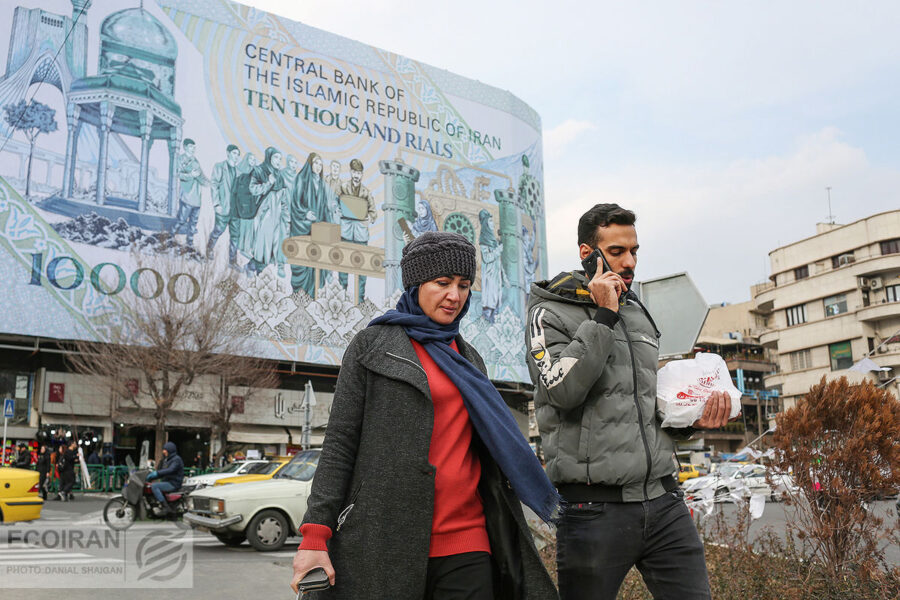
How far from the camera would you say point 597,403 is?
9.27 ft

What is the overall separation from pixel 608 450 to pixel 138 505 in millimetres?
12523

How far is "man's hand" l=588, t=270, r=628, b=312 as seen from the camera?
114 inches

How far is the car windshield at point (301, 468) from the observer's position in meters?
12.3

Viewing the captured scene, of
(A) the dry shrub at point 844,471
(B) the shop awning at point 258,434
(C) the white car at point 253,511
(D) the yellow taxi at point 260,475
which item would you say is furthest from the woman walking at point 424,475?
(B) the shop awning at point 258,434

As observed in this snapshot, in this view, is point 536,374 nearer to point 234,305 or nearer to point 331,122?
point 234,305

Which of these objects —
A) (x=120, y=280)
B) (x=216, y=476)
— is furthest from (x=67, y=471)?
(x=120, y=280)

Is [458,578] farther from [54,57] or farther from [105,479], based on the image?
[54,57]

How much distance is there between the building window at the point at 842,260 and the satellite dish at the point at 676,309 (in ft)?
205

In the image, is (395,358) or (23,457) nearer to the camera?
(395,358)

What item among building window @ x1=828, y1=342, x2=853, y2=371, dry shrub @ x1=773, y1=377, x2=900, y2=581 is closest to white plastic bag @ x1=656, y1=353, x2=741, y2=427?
dry shrub @ x1=773, y1=377, x2=900, y2=581

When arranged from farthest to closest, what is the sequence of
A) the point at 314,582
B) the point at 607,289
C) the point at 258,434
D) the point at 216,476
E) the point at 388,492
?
the point at 258,434 < the point at 216,476 < the point at 607,289 < the point at 388,492 < the point at 314,582

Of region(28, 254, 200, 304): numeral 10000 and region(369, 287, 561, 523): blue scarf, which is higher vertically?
region(28, 254, 200, 304): numeral 10000

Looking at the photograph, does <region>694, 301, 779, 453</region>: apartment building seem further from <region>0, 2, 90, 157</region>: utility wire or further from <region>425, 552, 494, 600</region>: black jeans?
<region>425, 552, 494, 600</region>: black jeans

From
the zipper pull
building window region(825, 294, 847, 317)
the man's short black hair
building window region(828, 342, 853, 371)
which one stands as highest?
building window region(825, 294, 847, 317)
